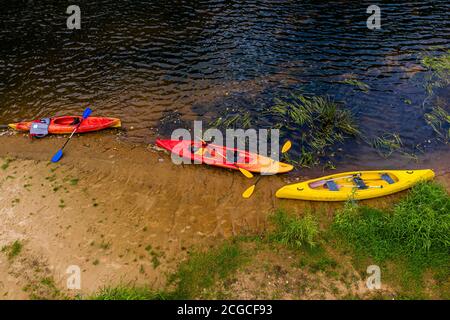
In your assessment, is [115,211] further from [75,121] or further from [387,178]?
[387,178]

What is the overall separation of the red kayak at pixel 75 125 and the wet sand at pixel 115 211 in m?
0.98

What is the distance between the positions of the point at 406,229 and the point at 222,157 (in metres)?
6.17

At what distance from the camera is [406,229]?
9.20m

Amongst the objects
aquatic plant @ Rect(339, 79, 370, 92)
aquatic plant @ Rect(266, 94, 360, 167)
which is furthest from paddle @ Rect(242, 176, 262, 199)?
aquatic plant @ Rect(339, 79, 370, 92)

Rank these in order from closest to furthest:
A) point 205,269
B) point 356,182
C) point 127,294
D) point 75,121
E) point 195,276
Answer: point 127,294 < point 195,276 < point 205,269 < point 356,182 < point 75,121

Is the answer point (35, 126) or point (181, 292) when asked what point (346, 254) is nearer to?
point (181, 292)

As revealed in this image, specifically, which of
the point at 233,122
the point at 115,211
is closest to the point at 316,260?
the point at 115,211

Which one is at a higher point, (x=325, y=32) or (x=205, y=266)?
(x=325, y=32)

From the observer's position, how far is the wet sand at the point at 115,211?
9.02 meters

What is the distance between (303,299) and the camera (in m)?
8.18

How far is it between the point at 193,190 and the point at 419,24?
17.9 m

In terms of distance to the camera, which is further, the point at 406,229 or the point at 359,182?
the point at 359,182

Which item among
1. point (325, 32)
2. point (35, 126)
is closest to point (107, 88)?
point (35, 126)

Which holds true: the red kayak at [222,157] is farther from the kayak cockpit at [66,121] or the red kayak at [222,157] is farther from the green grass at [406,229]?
the kayak cockpit at [66,121]
